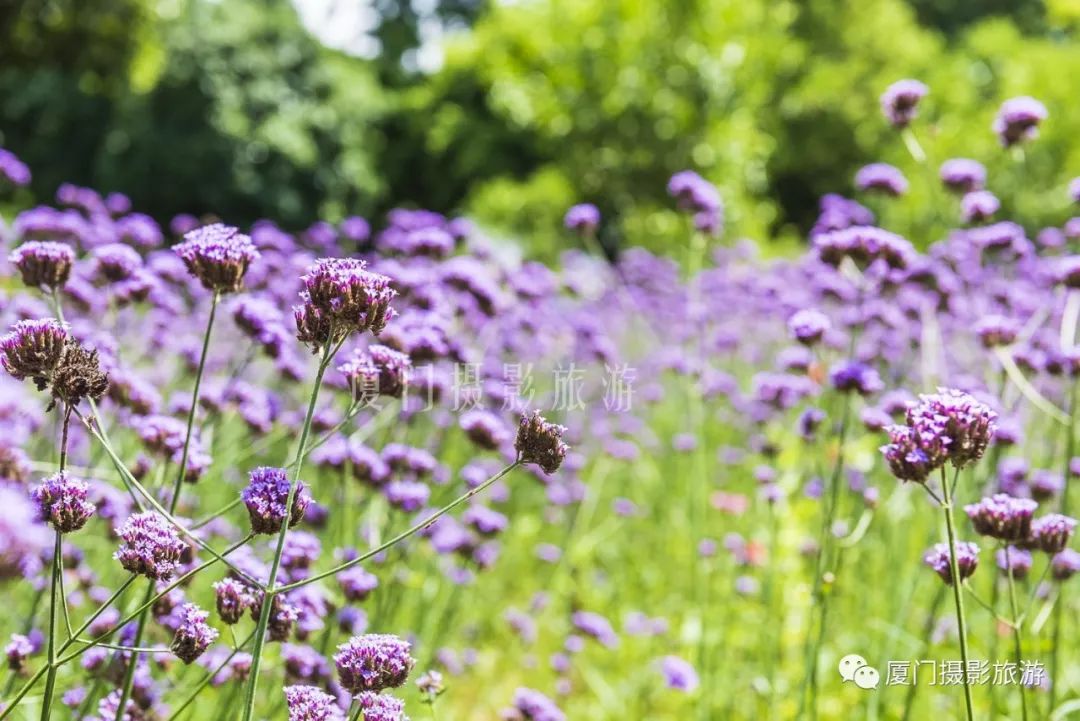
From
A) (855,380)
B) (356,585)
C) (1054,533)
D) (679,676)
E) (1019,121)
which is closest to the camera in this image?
(1054,533)

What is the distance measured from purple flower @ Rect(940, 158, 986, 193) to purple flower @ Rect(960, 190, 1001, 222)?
42 millimetres

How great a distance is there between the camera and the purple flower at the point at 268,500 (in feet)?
4.83

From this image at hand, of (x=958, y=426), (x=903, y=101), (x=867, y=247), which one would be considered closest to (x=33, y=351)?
(x=958, y=426)

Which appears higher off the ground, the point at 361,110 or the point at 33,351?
the point at 361,110

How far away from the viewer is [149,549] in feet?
4.81

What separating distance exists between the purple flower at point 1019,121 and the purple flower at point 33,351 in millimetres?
3225

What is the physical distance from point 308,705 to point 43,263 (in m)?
1.18

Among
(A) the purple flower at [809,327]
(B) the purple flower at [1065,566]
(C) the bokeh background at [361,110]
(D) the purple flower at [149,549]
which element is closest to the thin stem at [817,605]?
(A) the purple flower at [809,327]

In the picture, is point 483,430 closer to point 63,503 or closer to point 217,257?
point 217,257

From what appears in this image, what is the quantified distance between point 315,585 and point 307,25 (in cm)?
1606

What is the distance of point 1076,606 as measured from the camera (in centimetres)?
354

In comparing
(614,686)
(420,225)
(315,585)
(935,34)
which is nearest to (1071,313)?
(614,686)

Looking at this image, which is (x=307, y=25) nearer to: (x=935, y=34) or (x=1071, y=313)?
(x=1071, y=313)

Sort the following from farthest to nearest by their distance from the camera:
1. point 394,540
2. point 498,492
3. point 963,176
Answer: point 498,492 < point 963,176 < point 394,540
